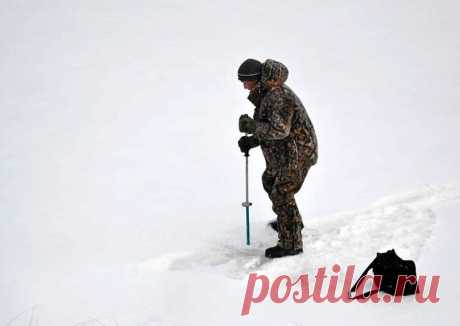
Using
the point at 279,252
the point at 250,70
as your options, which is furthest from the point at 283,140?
the point at 279,252

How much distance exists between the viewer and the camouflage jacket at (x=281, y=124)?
6.33 metres

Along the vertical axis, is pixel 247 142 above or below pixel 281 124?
below

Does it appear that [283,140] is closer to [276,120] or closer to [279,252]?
[276,120]

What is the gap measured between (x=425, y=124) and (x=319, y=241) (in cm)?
599

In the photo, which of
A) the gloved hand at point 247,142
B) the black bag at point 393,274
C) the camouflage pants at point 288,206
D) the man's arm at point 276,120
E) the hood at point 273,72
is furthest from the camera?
the gloved hand at point 247,142

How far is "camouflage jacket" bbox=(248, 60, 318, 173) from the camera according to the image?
6328mm

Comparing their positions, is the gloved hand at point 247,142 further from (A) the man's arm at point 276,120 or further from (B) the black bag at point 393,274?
(B) the black bag at point 393,274

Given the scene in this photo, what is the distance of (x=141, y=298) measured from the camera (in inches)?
234

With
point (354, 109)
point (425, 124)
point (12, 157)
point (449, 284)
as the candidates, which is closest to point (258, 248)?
point (449, 284)

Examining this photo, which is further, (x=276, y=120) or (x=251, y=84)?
(x=251, y=84)

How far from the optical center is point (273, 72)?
252 inches

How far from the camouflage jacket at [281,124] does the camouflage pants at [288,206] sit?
103 millimetres

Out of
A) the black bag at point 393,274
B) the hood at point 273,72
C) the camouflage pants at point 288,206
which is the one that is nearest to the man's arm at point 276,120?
the hood at point 273,72

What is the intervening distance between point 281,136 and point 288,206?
855mm
